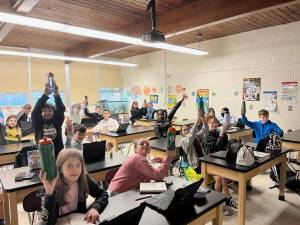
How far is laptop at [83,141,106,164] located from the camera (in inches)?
106

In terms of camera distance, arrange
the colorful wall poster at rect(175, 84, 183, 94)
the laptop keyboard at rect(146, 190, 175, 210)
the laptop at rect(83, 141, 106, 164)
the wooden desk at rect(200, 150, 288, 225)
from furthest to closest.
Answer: the colorful wall poster at rect(175, 84, 183, 94) → the laptop at rect(83, 141, 106, 164) → the wooden desk at rect(200, 150, 288, 225) → the laptop keyboard at rect(146, 190, 175, 210)

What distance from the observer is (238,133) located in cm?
496

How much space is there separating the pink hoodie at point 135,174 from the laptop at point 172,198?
350 millimetres

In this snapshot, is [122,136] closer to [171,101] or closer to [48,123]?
[48,123]

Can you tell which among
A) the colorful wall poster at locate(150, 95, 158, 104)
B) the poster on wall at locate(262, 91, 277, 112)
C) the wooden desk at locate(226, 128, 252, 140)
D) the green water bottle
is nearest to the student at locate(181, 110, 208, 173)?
the wooden desk at locate(226, 128, 252, 140)

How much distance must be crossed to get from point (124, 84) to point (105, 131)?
5250 mm

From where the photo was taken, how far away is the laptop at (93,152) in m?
2.69

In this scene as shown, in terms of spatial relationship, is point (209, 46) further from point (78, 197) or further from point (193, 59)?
point (78, 197)

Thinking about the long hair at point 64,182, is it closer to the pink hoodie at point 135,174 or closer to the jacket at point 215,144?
the pink hoodie at point 135,174

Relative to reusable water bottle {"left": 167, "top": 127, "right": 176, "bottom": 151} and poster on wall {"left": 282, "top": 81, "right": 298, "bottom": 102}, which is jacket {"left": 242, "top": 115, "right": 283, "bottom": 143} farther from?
reusable water bottle {"left": 167, "top": 127, "right": 176, "bottom": 151}

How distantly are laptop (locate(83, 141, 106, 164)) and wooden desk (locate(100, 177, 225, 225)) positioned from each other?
1.06 meters

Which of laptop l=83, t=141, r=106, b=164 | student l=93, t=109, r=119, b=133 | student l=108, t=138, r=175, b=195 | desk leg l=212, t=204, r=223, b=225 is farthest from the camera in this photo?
student l=93, t=109, r=119, b=133

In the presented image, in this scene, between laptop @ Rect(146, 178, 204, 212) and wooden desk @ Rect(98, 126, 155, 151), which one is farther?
wooden desk @ Rect(98, 126, 155, 151)

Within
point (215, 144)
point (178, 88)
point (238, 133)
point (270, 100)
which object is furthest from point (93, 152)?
point (178, 88)
